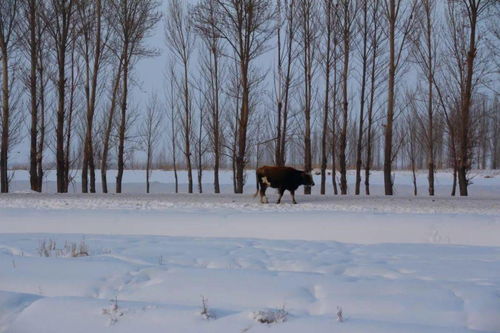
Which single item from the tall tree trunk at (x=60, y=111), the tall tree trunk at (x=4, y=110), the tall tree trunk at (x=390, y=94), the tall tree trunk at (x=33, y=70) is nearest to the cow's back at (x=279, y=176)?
the tall tree trunk at (x=390, y=94)

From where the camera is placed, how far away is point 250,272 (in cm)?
572

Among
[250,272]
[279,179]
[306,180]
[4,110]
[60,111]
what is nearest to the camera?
[250,272]

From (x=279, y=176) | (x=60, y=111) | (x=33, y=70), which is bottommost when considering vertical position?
(x=279, y=176)

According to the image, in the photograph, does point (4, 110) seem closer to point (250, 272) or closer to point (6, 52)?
point (6, 52)

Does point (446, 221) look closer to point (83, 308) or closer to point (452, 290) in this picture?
point (452, 290)

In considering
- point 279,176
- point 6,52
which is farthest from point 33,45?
point 279,176

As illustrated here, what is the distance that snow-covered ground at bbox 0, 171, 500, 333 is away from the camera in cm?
434

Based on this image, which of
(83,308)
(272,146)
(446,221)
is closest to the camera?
(83,308)

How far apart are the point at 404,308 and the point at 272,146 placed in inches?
1067

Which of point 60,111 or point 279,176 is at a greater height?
point 60,111

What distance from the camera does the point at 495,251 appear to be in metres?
8.07

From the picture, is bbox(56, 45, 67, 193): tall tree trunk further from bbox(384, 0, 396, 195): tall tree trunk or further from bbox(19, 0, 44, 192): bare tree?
bbox(384, 0, 396, 195): tall tree trunk

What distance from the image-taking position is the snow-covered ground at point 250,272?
434 centimetres

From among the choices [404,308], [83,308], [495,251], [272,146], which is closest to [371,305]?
[404,308]
